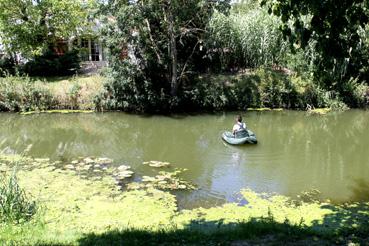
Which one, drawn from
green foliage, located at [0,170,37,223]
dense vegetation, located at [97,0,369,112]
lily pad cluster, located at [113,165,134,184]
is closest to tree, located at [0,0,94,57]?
dense vegetation, located at [97,0,369,112]

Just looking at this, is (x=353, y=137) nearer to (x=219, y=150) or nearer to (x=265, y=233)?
(x=219, y=150)

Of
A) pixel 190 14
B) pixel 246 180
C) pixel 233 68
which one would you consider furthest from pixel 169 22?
pixel 246 180

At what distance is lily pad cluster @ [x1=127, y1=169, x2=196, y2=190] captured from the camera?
477 inches

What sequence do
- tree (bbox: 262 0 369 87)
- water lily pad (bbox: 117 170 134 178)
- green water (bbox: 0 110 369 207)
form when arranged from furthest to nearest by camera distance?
water lily pad (bbox: 117 170 134 178), green water (bbox: 0 110 369 207), tree (bbox: 262 0 369 87)

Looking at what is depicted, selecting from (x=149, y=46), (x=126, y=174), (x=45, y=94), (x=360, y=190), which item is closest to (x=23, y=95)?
(x=45, y=94)

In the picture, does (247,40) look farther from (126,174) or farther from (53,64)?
(126,174)

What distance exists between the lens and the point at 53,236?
21.3 ft

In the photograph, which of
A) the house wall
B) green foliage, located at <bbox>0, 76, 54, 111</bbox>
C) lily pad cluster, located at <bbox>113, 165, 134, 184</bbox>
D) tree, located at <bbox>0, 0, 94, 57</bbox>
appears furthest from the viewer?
the house wall

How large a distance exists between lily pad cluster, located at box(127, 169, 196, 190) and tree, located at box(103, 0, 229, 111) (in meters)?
10.6

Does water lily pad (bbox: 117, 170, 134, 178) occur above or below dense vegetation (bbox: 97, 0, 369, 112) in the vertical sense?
below

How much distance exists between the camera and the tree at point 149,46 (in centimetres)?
2241

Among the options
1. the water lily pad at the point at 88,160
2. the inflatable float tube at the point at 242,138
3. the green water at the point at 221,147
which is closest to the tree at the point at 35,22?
the green water at the point at 221,147

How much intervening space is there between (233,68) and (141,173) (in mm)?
15127

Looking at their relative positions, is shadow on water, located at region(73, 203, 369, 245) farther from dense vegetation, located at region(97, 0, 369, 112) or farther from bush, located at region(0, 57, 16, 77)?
bush, located at region(0, 57, 16, 77)
